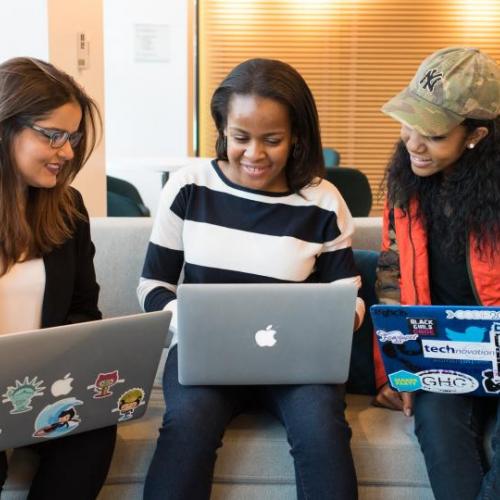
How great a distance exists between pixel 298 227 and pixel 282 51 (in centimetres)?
450

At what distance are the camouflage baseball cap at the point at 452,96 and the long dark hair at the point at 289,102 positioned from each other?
201 mm

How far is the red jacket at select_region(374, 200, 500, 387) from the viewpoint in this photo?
1787mm

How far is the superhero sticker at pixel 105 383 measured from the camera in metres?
1.41

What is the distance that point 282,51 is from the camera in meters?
6.05

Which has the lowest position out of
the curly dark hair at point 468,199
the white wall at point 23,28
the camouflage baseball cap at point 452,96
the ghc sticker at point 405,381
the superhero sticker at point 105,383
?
the ghc sticker at point 405,381

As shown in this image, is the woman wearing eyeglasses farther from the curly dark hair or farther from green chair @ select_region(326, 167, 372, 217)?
green chair @ select_region(326, 167, 372, 217)

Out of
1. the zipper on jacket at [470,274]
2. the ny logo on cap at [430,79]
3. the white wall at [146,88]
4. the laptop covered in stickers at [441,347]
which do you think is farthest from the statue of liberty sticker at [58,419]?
the white wall at [146,88]

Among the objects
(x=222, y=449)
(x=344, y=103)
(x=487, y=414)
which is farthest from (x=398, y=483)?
(x=344, y=103)

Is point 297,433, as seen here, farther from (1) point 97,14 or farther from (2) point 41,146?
(1) point 97,14

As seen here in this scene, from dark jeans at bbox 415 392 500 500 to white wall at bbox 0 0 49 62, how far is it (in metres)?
1.79

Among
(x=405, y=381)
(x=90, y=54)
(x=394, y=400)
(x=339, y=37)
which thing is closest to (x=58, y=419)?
(x=405, y=381)

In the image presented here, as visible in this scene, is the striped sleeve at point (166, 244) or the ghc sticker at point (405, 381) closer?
the ghc sticker at point (405, 381)

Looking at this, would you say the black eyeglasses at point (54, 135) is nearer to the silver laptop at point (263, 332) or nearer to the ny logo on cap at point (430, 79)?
the silver laptop at point (263, 332)

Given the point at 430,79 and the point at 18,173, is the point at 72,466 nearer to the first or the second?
the point at 18,173
